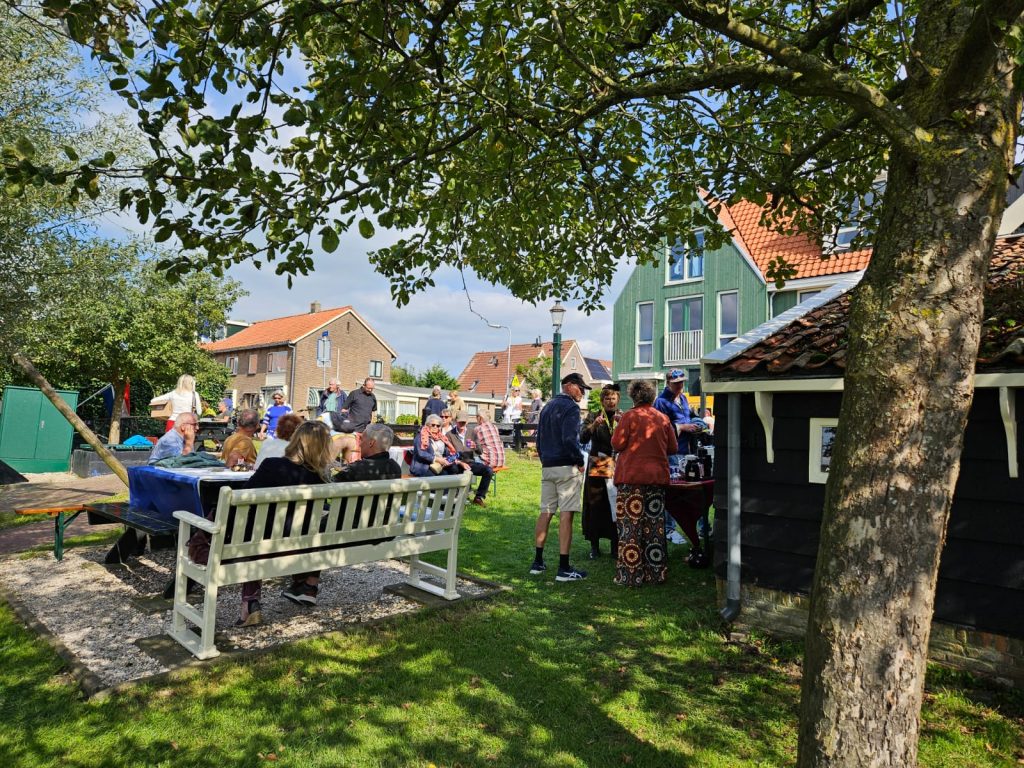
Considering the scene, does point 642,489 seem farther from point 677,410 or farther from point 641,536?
point 677,410

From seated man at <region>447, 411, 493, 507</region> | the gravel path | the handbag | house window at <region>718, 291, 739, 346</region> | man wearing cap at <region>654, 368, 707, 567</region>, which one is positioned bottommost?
the gravel path

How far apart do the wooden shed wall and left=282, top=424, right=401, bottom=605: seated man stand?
3424 mm

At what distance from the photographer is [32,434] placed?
560 inches

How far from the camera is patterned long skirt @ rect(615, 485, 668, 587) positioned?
6402 millimetres

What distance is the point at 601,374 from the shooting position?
66.4 m

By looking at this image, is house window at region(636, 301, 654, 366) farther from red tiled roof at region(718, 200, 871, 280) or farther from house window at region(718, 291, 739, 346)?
red tiled roof at region(718, 200, 871, 280)

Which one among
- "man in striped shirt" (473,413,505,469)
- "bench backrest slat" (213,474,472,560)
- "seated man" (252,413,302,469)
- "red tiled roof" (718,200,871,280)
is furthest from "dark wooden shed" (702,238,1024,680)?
"red tiled roof" (718,200,871,280)

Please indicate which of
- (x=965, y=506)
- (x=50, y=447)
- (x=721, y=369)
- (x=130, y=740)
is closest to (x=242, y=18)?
(x=130, y=740)

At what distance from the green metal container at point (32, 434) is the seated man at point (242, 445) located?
29.6 feet

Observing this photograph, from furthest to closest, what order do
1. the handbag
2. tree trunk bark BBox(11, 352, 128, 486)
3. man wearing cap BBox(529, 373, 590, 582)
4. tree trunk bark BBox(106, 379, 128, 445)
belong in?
1. tree trunk bark BBox(106, 379, 128, 445)
2. tree trunk bark BBox(11, 352, 128, 486)
3. the handbag
4. man wearing cap BBox(529, 373, 590, 582)

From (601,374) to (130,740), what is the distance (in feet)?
210

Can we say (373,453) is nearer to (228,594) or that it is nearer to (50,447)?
(228,594)

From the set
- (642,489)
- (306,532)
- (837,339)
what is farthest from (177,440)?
(837,339)

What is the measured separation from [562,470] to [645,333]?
2156 cm
